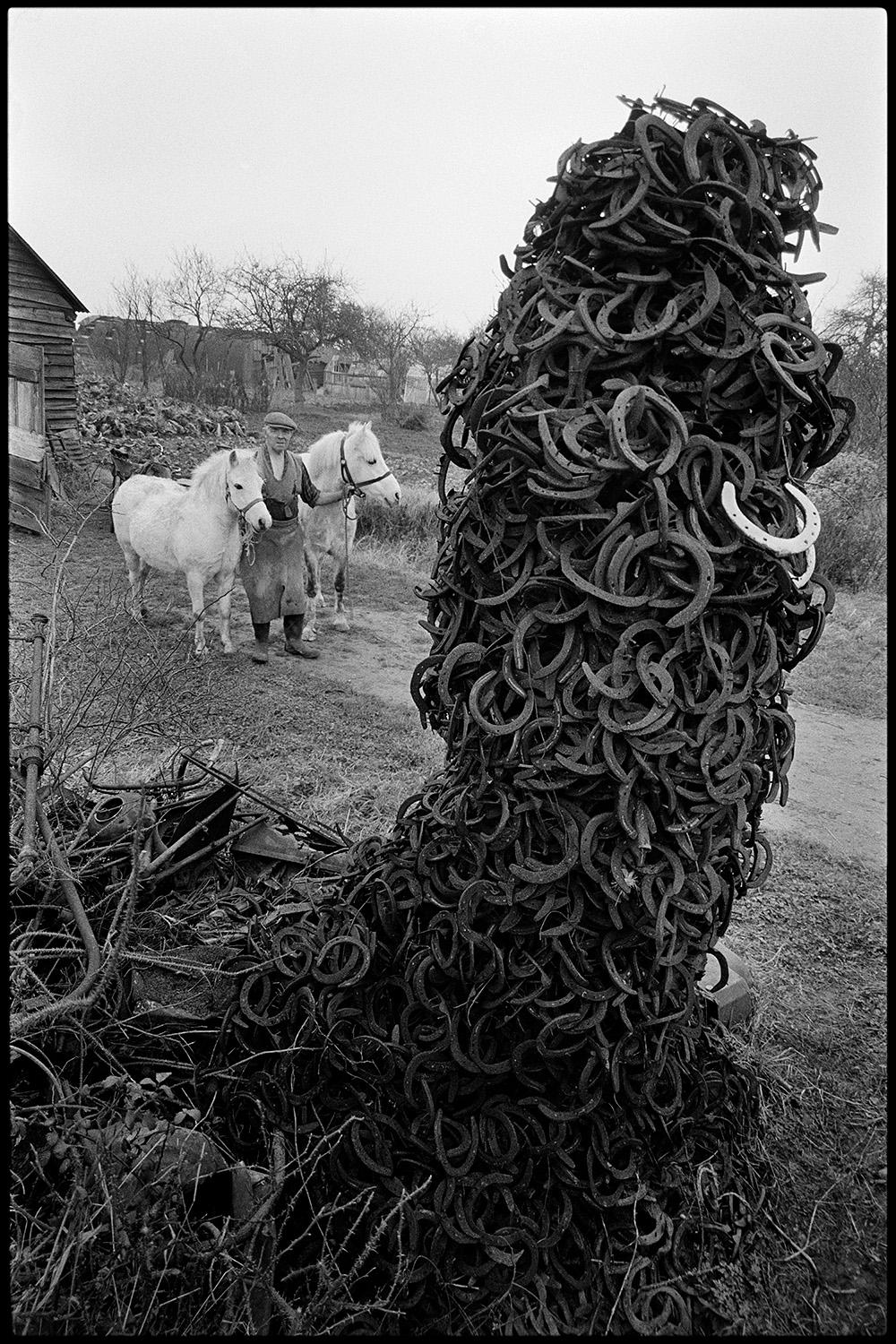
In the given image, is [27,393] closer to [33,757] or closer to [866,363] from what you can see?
[33,757]

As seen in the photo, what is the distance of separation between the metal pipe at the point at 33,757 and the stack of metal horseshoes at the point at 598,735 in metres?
0.96

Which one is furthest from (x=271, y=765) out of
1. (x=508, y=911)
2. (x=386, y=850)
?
(x=508, y=911)

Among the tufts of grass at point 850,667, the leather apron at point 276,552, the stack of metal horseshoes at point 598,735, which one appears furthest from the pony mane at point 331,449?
the stack of metal horseshoes at point 598,735

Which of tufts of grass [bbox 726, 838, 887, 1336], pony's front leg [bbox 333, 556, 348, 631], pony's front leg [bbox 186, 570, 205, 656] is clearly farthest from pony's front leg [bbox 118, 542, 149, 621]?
tufts of grass [bbox 726, 838, 887, 1336]

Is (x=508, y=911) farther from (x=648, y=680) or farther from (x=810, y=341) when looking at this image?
(x=810, y=341)

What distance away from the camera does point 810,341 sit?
1983 millimetres

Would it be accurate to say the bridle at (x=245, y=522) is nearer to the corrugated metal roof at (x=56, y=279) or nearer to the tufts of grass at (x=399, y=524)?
the tufts of grass at (x=399, y=524)

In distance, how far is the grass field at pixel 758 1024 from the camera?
198 centimetres

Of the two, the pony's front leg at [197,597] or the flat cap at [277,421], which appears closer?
the flat cap at [277,421]

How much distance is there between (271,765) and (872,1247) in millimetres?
4405

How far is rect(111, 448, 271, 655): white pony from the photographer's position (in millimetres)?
7238

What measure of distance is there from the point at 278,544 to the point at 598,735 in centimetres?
625

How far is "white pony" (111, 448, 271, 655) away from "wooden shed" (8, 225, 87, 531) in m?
3.39

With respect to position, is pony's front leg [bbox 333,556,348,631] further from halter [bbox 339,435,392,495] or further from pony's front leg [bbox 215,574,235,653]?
pony's front leg [bbox 215,574,235,653]
